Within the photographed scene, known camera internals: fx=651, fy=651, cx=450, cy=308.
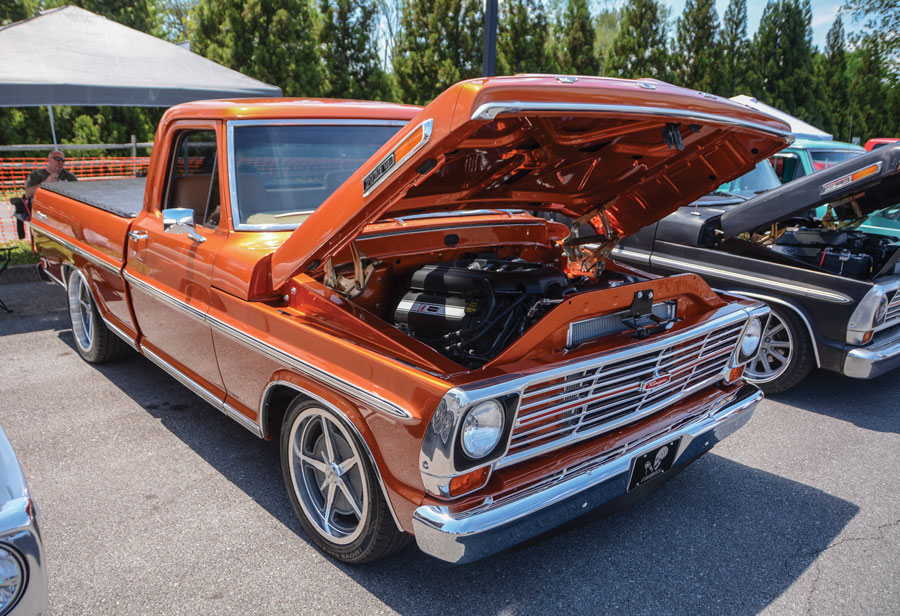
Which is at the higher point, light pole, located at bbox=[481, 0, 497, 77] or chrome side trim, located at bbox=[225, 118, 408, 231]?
light pole, located at bbox=[481, 0, 497, 77]

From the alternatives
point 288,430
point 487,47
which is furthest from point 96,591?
point 487,47

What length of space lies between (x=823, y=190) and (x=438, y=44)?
12.0 meters

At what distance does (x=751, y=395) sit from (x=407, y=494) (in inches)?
73.8

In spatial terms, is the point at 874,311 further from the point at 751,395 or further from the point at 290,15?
the point at 290,15

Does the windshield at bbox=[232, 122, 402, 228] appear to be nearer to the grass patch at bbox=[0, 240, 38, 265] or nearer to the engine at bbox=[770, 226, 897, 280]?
the engine at bbox=[770, 226, 897, 280]

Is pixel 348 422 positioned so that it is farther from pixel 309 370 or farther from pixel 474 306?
pixel 474 306

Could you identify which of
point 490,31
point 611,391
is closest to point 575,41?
point 490,31

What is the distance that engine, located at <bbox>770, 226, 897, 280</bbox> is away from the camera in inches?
187

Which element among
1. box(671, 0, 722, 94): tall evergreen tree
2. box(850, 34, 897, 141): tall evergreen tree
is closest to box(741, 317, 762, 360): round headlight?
box(671, 0, 722, 94): tall evergreen tree

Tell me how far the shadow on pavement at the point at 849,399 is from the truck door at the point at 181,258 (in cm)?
404

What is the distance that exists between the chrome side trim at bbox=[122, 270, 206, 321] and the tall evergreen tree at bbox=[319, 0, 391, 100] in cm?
1234

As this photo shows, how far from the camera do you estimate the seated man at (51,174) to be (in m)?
7.66

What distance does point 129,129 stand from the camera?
16828 mm

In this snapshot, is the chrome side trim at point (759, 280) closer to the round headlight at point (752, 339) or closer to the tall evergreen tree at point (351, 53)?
the round headlight at point (752, 339)
